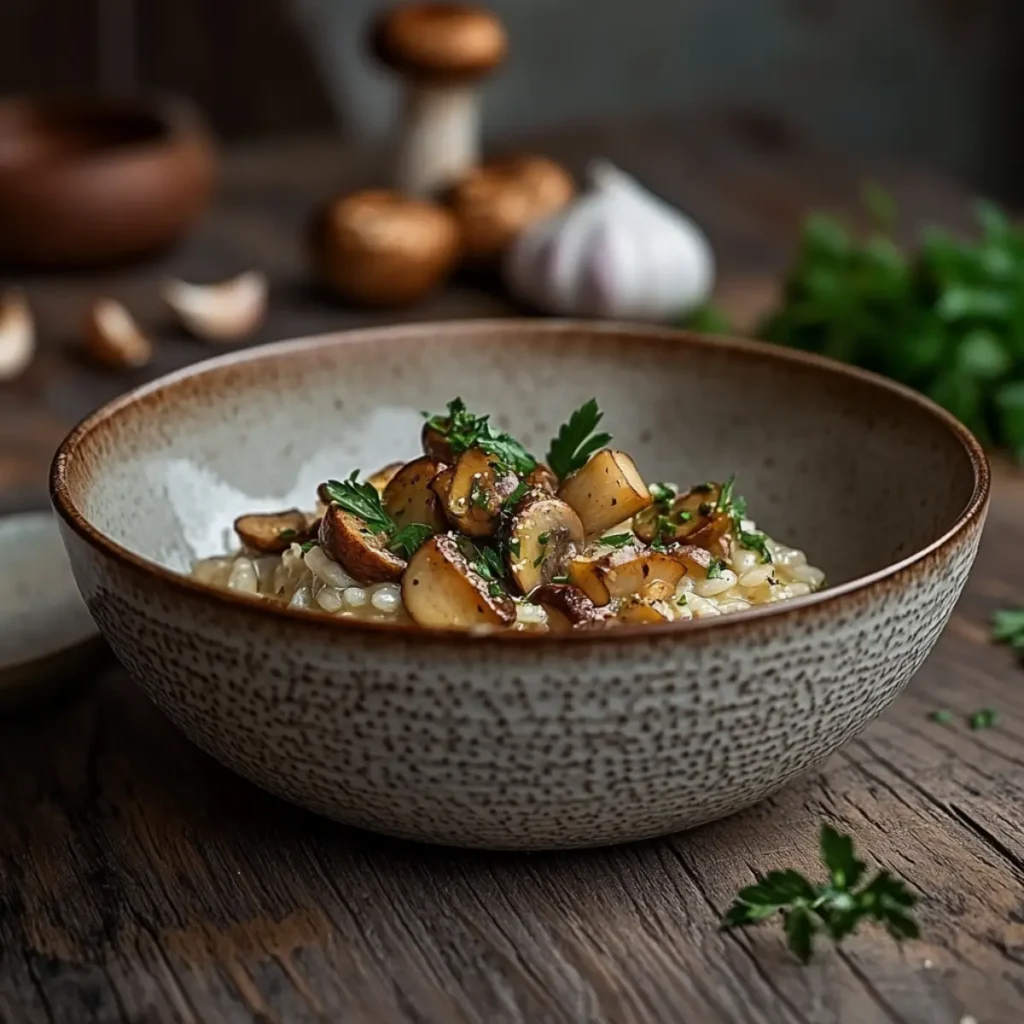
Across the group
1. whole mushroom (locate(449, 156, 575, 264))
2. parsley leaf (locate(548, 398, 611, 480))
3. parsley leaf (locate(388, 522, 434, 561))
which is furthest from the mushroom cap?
parsley leaf (locate(388, 522, 434, 561))

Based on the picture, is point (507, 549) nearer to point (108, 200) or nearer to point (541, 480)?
point (541, 480)

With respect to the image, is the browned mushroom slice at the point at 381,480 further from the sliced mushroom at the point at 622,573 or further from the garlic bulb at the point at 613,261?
the garlic bulb at the point at 613,261

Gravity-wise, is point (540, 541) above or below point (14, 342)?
above

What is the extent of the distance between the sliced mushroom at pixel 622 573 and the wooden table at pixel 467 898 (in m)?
0.22

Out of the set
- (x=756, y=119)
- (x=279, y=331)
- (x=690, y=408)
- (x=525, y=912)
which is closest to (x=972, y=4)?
(x=756, y=119)

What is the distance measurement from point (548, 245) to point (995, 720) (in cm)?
146

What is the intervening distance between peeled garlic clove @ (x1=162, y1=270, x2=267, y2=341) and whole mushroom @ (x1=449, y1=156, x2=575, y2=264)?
0.43m

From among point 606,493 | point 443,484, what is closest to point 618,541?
point 606,493

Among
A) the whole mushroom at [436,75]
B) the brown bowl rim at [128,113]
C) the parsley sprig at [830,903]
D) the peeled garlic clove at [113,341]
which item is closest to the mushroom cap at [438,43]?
the whole mushroom at [436,75]

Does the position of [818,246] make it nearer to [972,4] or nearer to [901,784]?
[901,784]

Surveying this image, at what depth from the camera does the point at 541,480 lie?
5.00ft

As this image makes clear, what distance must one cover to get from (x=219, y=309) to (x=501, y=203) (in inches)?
23.1

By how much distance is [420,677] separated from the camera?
1.17 metres

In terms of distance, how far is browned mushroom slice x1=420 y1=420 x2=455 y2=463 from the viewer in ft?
5.14
